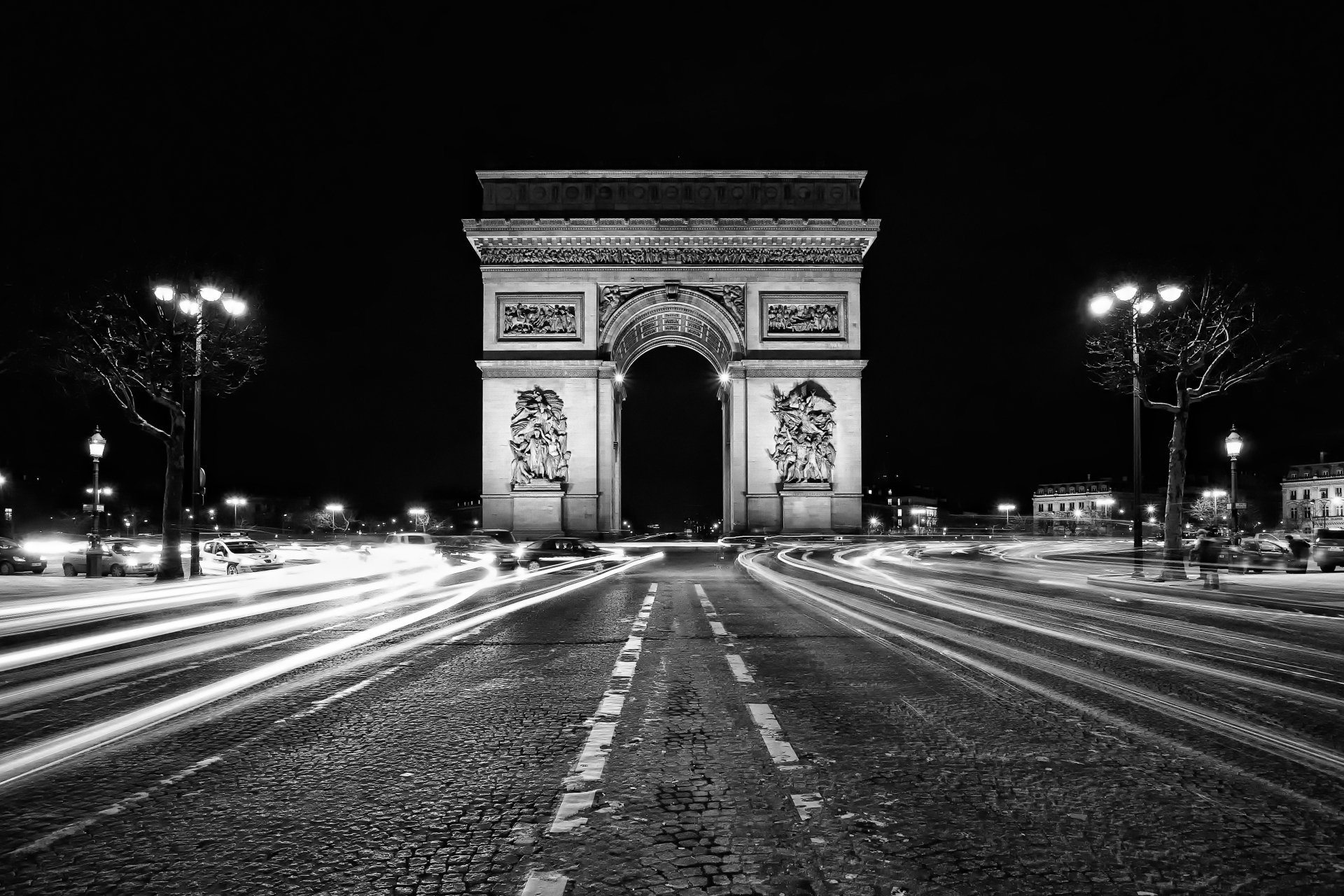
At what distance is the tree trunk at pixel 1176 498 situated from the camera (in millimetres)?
21797

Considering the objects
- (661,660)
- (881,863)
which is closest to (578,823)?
(881,863)

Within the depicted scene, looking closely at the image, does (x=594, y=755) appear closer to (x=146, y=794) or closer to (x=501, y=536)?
(x=146, y=794)

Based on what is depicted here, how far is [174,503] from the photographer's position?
2084 cm

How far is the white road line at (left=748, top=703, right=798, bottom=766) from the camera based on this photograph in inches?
197

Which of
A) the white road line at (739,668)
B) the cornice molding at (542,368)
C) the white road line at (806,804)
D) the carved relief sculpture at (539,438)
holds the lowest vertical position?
the white road line at (739,668)

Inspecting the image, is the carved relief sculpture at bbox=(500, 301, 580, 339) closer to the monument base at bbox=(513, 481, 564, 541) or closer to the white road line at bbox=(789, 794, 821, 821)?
the monument base at bbox=(513, 481, 564, 541)

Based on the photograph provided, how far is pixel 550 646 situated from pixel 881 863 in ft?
21.7

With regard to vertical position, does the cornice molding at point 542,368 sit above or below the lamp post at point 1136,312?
above

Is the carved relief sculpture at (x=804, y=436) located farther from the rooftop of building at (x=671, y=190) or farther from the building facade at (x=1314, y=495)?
the building facade at (x=1314, y=495)

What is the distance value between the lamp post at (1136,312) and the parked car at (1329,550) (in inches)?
322

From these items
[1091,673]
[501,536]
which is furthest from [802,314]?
[1091,673]

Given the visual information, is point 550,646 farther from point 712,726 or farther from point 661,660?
point 712,726

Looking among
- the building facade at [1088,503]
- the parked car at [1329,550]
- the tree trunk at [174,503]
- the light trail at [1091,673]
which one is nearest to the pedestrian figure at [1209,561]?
the parked car at [1329,550]

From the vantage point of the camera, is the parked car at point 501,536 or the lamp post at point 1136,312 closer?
the lamp post at point 1136,312
